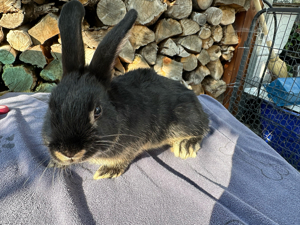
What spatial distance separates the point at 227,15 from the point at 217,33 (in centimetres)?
25

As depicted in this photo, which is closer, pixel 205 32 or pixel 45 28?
pixel 45 28

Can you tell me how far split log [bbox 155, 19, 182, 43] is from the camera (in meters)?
2.05

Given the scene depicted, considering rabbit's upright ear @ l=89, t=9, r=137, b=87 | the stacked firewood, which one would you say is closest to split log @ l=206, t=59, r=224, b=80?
the stacked firewood

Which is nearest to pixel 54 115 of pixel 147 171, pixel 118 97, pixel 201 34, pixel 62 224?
pixel 118 97

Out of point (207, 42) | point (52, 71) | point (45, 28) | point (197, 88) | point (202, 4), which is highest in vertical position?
point (202, 4)

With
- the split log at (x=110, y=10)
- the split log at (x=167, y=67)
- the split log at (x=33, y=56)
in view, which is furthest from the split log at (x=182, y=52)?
the split log at (x=33, y=56)

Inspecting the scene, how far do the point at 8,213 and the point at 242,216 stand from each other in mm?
989

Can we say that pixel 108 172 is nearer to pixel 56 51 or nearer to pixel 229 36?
pixel 56 51

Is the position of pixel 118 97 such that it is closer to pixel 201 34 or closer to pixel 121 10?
pixel 121 10

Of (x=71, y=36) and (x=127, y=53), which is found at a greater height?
(x=71, y=36)

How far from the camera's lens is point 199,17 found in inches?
85.4

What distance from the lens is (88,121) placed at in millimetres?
723

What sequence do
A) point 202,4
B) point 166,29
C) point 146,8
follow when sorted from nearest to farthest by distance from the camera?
point 146,8 < point 166,29 < point 202,4

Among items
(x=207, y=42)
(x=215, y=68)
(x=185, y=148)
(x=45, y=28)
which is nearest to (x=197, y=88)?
(x=215, y=68)
